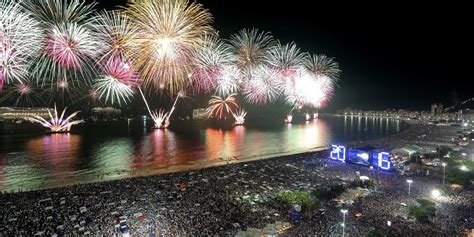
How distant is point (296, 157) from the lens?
41156 millimetres

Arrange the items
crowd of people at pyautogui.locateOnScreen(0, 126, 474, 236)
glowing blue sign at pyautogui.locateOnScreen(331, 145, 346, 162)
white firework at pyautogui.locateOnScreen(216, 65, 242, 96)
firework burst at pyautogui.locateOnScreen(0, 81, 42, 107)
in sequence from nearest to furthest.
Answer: crowd of people at pyautogui.locateOnScreen(0, 126, 474, 236) → glowing blue sign at pyautogui.locateOnScreen(331, 145, 346, 162) → white firework at pyautogui.locateOnScreen(216, 65, 242, 96) → firework burst at pyautogui.locateOnScreen(0, 81, 42, 107)

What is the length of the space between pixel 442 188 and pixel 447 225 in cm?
835

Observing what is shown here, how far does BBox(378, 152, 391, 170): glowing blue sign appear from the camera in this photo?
29.1 m

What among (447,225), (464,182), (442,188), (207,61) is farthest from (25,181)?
(464,182)

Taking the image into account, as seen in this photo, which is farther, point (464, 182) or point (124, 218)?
point (464, 182)

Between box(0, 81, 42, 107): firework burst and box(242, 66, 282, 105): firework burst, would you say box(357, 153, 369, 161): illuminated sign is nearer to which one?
box(242, 66, 282, 105): firework burst

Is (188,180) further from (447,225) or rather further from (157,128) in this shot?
(157,128)

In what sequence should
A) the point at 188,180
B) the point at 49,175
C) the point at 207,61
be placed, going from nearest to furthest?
the point at 188,180 < the point at 49,175 < the point at 207,61

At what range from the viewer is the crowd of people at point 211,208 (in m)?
18.3

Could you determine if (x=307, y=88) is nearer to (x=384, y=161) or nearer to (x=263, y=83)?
(x=263, y=83)

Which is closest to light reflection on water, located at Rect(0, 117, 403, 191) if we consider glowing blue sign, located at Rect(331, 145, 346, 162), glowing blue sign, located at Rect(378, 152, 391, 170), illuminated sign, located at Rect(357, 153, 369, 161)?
glowing blue sign, located at Rect(331, 145, 346, 162)

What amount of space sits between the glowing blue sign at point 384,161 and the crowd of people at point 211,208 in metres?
1.31

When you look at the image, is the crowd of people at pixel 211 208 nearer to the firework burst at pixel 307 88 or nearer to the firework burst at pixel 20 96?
the firework burst at pixel 307 88

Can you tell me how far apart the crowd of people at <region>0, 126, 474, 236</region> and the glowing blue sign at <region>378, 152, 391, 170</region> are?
1310mm
